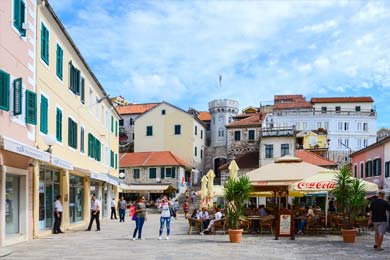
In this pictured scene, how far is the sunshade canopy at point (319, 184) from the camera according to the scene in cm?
1772

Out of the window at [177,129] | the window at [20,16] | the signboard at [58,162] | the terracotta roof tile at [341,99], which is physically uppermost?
the terracotta roof tile at [341,99]

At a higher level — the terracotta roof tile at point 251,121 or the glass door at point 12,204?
the terracotta roof tile at point 251,121

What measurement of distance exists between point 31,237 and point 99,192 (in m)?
16.3

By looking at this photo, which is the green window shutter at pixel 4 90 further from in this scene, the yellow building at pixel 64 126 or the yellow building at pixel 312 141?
the yellow building at pixel 312 141

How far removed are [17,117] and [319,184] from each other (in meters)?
10.3

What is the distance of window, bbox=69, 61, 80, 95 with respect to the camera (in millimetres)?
22953

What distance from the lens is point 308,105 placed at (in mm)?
77312

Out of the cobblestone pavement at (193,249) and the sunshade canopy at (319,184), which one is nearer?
the cobblestone pavement at (193,249)

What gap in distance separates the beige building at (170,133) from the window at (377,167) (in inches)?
1286

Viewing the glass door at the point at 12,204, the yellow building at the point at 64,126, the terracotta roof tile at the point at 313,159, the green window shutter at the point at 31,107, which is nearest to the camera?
the glass door at the point at 12,204

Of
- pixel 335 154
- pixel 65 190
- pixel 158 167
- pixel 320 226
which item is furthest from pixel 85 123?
pixel 335 154

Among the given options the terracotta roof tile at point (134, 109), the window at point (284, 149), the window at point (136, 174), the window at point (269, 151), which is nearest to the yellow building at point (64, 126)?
the window at point (136, 174)

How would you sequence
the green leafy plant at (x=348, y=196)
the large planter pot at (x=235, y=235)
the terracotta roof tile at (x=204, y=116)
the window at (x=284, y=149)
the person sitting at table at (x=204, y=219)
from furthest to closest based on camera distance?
1. the terracotta roof tile at (x=204, y=116)
2. the window at (x=284, y=149)
3. the person sitting at table at (x=204, y=219)
4. the green leafy plant at (x=348, y=196)
5. the large planter pot at (x=235, y=235)

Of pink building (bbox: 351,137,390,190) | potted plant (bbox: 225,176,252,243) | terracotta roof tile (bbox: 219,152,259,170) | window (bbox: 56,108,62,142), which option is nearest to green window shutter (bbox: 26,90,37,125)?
window (bbox: 56,108,62,142)
